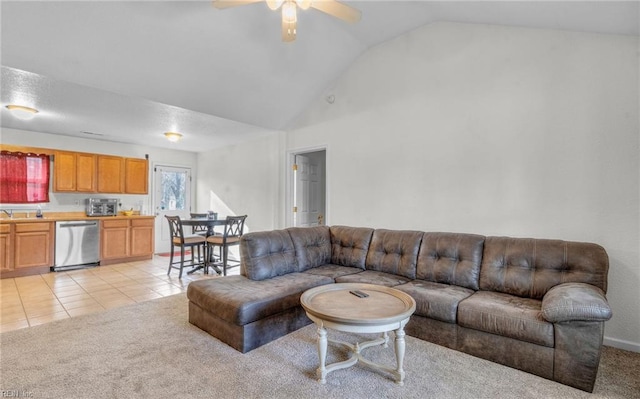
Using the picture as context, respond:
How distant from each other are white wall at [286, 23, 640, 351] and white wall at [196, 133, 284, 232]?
1507 mm

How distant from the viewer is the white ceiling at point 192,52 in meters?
2.69

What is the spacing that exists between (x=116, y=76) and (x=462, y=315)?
13.9ft

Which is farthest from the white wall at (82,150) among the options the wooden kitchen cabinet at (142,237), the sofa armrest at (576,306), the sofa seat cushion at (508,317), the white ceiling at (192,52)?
the sofa armrest at (576,306)

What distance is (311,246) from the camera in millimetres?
3680

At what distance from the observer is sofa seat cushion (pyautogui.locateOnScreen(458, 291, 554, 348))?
6.79ft

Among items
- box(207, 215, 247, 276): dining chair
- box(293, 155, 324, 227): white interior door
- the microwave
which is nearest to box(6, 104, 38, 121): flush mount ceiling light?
the microwave

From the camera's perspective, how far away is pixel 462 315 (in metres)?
2.38

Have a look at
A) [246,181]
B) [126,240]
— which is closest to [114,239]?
[126,240]

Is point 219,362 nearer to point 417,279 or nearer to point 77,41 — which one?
point 417,279

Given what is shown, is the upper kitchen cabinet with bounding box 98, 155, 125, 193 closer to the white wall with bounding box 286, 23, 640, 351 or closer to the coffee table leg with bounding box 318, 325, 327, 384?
the white wall with bounding box 286, 23, 640, 351

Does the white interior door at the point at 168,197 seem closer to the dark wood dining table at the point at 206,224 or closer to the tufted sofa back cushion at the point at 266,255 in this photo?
the dark wood dining table at the point at 206,224

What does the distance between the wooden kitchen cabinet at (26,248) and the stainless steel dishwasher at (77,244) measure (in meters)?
0.10

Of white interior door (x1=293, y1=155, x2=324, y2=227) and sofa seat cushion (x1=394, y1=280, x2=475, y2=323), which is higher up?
white interior door (x1=293, y1=155, x2=324, y2=227)

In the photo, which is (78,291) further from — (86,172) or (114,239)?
(86,172)
